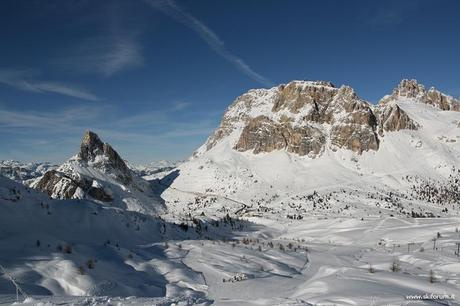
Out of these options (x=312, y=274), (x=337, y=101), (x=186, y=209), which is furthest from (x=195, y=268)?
(x=337, y=101)

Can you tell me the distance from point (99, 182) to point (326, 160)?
77.6m

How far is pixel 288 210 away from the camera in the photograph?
316 ft

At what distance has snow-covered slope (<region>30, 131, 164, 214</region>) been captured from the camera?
309 feet

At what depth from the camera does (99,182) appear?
104 metres

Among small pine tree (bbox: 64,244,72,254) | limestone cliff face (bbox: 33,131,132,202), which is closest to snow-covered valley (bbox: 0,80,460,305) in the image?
small pine tree (bbox: 64,244,72,254)

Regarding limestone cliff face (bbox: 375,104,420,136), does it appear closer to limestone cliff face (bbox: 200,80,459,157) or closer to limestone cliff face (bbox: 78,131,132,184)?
limestone cliff face (bbox: 200,80,459,157)

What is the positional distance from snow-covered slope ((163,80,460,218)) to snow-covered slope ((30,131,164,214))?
36.9ft

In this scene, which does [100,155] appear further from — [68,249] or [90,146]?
[68,249]

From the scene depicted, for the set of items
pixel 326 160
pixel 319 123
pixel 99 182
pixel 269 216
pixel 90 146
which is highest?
pixel 319 123

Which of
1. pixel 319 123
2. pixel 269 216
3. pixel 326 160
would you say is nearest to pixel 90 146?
pixel 269 216

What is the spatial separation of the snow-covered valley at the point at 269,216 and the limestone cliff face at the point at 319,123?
1.71ft

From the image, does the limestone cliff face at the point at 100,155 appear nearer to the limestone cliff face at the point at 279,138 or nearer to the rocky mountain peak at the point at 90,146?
the rocky mountain peak at the point at 90,146

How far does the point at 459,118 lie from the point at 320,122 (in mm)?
61030

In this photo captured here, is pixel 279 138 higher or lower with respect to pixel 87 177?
higher
